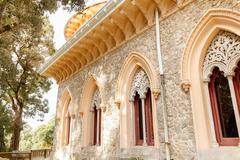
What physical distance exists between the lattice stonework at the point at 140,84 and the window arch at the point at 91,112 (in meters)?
1.53

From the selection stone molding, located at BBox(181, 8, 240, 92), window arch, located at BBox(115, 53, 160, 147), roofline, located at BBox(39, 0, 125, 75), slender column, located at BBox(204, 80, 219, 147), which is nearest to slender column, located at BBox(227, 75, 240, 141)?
slender column, located at BBox(204, 80, 219, 147)

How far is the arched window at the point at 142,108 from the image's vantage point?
529cm

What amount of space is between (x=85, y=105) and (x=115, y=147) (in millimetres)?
2423

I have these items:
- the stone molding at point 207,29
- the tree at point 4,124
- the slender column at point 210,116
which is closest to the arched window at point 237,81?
the slender column at point 210,116

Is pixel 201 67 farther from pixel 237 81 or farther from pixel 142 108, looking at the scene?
pixel 142 108

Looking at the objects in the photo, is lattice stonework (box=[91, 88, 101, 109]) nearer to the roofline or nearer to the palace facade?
the palace facade

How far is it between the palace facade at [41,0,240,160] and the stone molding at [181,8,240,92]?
2 centimetres

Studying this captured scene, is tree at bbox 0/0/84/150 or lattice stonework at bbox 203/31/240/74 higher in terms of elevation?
tree at bbox 0/0/84/150

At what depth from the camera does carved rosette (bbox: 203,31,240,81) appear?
383cm

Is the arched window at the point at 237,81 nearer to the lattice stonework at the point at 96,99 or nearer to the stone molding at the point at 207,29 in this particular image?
the stone molding at the point at 207,29

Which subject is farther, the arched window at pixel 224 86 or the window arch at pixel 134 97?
the window arch at pixel 134 97

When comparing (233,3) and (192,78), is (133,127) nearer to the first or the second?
(192,78)

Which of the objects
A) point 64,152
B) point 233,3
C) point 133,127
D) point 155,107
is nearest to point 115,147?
point 133,127

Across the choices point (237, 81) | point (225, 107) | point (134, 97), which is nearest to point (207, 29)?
point (237, 81)
